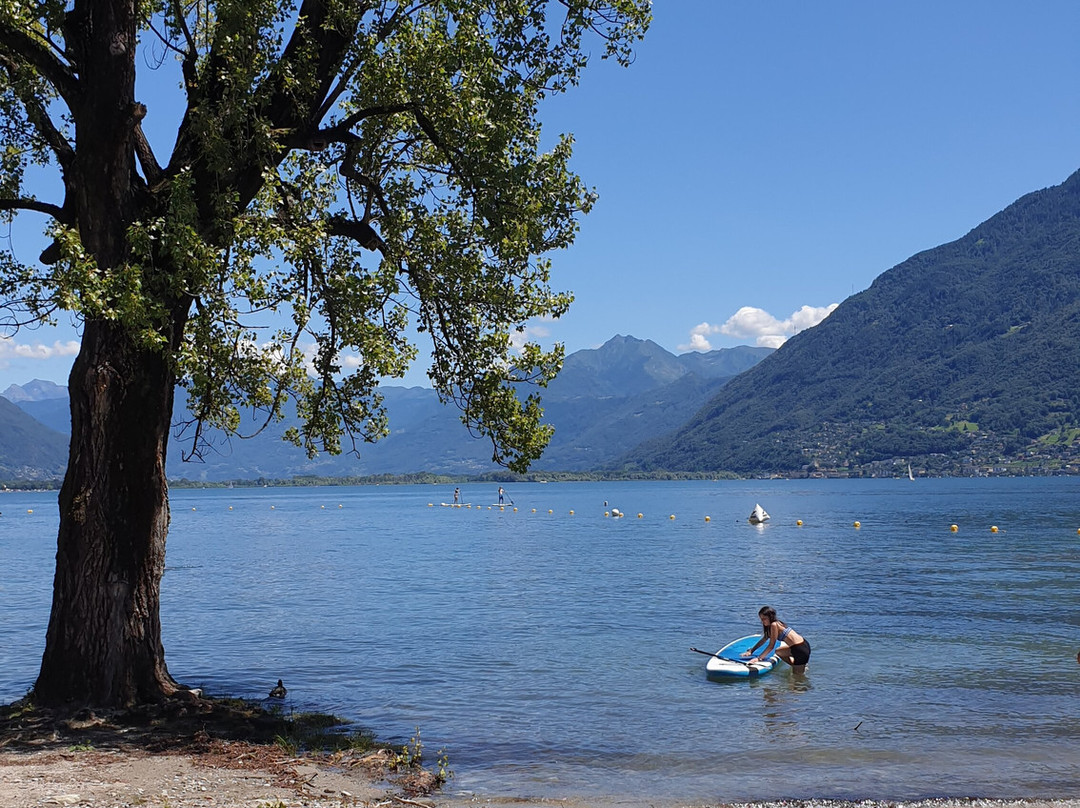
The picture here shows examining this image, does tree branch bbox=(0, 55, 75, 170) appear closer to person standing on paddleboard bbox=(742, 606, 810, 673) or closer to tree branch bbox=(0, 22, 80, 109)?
tree branch bbox=(0, 22, 80, 109)

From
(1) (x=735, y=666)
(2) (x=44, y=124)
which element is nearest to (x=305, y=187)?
(2) (x=44, y=124)

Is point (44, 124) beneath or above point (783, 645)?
above

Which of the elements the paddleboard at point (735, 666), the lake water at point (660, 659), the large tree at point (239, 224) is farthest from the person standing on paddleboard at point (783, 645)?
the large tree at point (239, 224)

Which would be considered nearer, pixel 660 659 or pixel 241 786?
pixel 241 786

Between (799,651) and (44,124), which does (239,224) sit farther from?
(799,651)

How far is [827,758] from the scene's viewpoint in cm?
1609

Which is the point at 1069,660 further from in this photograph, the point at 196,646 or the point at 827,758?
the point at 196,646

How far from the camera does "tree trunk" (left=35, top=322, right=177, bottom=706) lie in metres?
14.7

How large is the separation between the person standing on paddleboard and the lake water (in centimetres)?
75

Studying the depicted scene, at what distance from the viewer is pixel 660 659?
25938mm

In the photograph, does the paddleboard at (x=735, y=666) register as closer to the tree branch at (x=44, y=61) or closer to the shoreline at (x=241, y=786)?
the shoreline at (x=241, y=786)

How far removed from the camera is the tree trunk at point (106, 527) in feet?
48.2

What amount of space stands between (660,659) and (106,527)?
1565 centimetres

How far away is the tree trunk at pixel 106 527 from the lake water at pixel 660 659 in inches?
221
